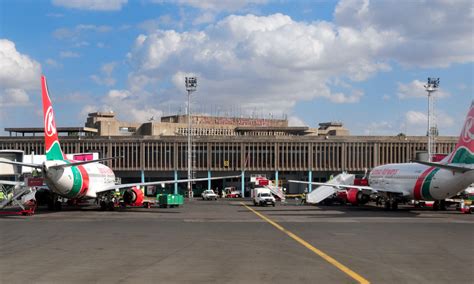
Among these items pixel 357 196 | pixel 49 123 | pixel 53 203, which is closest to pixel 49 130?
pixel 49 123

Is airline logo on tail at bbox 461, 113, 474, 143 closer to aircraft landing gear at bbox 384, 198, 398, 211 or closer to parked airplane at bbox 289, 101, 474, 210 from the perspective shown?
parked airplane at bbox 289, 101, 474, 210

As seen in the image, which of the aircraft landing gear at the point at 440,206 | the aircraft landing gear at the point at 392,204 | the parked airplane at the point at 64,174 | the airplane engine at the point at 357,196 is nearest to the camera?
the parked airplane at the point at 64,174

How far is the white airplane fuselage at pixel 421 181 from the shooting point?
41.9 meters

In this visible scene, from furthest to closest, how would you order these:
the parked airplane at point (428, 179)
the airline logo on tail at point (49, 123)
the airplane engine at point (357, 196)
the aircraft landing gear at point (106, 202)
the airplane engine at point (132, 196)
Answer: the airplane engine at point (357, 196) → the airplane engine at point (132, 196) → the aircraft landing gear at point (106, 202) → the parked airplane at point (428, 179) → the airline logo on tail at point (49, 123)

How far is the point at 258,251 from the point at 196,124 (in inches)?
5002

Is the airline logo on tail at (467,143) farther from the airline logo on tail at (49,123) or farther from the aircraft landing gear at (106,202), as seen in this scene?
the airline logo on tail at (49,123)

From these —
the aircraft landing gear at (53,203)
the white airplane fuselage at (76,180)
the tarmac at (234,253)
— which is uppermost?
the white airplane fuselage at (76,180)

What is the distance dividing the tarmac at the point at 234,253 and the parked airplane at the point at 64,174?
7890 mm

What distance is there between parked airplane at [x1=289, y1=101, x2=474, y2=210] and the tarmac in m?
10.0

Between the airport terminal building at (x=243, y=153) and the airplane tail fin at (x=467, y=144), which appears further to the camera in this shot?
the airport terminal building at (x=243, y=153)

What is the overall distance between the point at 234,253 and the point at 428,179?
30.0m

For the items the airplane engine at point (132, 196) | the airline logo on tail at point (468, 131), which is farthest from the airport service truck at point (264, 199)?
the airline logo on tail at point (468, 131)

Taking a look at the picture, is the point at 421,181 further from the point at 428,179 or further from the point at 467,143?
the point at 467,143

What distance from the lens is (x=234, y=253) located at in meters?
19.7
